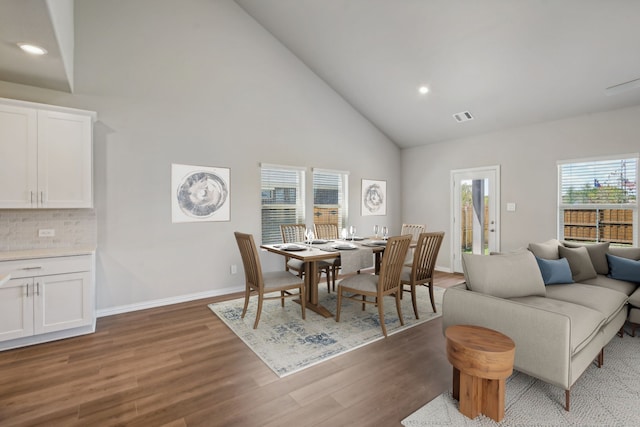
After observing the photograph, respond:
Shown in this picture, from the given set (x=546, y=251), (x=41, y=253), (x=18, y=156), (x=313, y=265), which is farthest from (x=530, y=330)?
(x=18, y=156)

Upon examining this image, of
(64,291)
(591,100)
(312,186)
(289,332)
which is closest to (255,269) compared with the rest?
(289,332)

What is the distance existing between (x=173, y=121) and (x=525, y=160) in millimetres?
5410

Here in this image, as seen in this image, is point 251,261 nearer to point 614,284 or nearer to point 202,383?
point 202,383

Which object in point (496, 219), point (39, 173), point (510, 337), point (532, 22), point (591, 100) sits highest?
point (532, 22)

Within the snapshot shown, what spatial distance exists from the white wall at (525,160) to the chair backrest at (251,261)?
4.24m

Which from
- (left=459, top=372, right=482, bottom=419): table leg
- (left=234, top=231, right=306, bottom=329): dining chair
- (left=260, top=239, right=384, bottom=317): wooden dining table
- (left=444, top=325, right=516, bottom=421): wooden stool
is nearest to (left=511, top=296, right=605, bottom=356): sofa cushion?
(left=444, top=325, right=516, bottom=421): wooden stool

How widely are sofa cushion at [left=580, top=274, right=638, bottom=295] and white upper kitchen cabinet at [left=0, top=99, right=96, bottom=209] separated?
5488mm

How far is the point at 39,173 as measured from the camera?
2.98m

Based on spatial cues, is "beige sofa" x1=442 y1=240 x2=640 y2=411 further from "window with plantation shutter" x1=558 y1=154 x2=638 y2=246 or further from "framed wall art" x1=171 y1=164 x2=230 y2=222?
"framed wall art" x1=171 y1=164 x2=230 y2=222

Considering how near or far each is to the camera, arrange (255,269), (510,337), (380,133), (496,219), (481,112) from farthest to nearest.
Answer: (380,133) → (496,219) → (481,112) → (255,269) → (510,337)

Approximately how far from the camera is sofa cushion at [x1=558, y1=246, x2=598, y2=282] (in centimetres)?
334

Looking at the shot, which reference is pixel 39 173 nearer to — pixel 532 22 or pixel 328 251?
pixel 328 251

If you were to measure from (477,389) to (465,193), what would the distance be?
453 cm

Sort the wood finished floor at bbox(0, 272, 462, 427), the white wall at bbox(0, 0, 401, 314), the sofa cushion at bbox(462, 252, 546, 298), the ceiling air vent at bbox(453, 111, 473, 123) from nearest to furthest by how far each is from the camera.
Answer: the wood finished floor at bbox(0, 272, 462, 427), the sofa cushion at bbox(462, 252, 546, 298), the white wall at bbox(0, 0, 401, 314), the ceiling air vent at bbox(453, 111, 473, 123)
